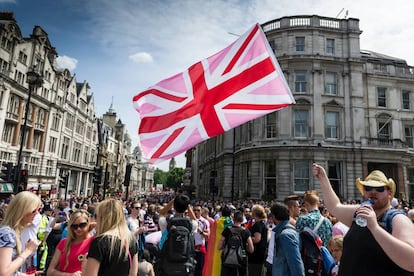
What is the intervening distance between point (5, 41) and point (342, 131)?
3756 centimetres


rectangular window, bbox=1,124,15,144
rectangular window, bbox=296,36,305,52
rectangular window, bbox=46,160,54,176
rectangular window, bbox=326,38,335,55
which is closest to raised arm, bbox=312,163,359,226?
rectangular window, bbox=296,36,305,52

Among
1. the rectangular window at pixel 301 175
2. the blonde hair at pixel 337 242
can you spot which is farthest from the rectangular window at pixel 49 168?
the blonde hair at pixel 337 242

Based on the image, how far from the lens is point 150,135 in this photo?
6664 mm

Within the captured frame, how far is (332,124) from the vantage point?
86.3 ft

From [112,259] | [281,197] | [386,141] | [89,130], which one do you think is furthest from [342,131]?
[89,130]

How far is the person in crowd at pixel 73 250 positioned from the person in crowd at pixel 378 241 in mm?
2862


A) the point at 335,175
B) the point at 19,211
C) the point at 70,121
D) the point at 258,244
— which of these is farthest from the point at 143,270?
the point at 70,121

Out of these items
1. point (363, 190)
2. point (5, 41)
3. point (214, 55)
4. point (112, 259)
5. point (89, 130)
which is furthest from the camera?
point (89, 130)

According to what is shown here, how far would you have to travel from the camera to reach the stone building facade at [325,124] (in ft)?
81.4

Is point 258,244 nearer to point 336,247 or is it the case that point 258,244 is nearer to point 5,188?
point 336,247

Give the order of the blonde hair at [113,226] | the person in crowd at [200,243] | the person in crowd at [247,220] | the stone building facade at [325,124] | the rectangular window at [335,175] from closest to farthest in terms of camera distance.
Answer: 1. the blonde hair at [113,226]
2. the person in crowd at [200,243]
3. the person in crowd at [247,220]
4. the stone building facade at [325,124]
5. the rectangular window at [335,175]

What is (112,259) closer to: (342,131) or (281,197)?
(281,197)

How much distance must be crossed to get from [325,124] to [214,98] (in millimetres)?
22886

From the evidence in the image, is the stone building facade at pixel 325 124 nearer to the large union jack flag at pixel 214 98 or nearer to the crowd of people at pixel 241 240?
the large union jack flag at pixel 214 98
